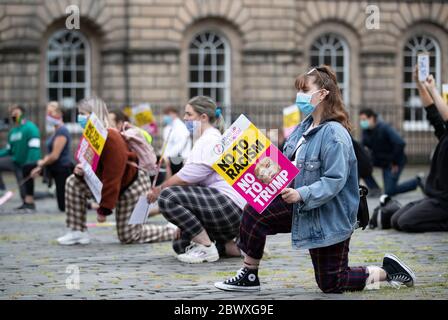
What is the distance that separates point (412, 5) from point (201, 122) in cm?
2556

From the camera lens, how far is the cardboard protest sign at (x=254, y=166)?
807 centimetres

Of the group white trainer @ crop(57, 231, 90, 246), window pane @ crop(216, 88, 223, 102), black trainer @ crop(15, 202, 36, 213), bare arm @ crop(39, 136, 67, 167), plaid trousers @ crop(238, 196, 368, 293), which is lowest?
black trainer @ crop(15, 202, 36, 213)

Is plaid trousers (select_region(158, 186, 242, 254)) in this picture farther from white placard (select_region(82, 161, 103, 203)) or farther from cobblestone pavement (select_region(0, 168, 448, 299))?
white placard (select_region(82, 161, 103, 203))

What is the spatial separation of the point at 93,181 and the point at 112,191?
0.24 meters

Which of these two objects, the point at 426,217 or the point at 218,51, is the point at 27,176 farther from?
the point at 218,51

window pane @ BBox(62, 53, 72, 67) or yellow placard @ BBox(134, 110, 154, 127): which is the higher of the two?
window pane @ BBox(62, 53, 72, 67)

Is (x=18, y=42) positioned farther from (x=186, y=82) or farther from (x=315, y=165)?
(x=315, y=165)

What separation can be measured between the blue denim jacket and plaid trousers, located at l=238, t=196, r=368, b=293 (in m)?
0.17

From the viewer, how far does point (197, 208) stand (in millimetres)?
10875

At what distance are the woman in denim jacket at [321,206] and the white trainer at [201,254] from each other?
2.08 m

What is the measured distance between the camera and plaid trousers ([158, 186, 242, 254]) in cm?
1085

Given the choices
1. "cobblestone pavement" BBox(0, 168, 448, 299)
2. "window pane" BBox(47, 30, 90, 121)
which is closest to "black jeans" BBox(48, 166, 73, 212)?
"cobblestone pavement" BBox(0, 168, 448, 299)

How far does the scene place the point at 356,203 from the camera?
8406mm
